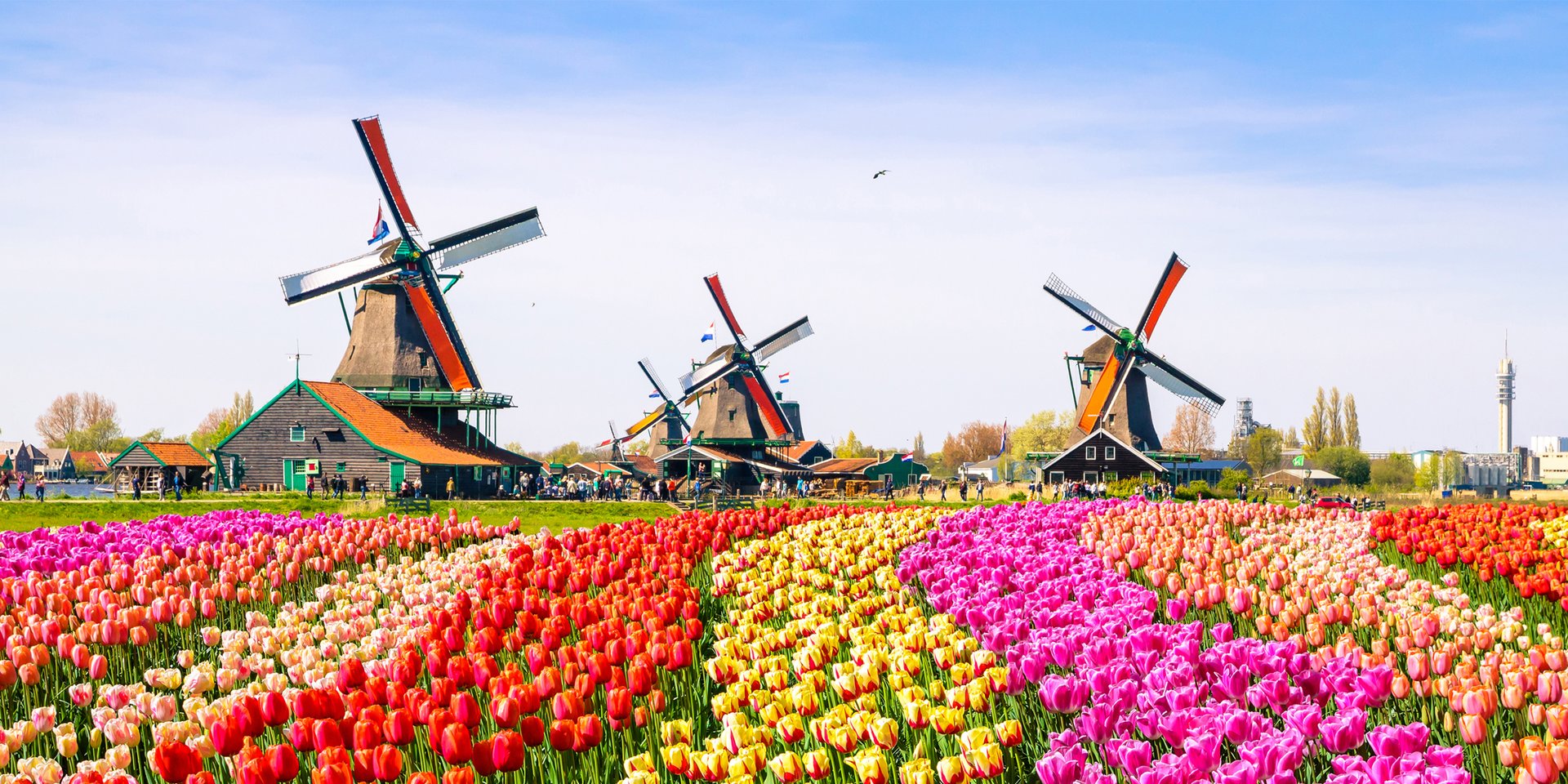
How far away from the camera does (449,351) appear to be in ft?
158

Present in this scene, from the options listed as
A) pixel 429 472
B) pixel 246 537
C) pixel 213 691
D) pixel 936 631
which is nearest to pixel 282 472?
pixel 429 472

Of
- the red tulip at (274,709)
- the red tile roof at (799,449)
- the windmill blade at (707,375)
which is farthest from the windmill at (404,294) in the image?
the red tulip at (274,709)

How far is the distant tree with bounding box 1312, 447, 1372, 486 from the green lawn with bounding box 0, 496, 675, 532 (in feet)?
230

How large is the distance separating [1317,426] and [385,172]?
89.5 m

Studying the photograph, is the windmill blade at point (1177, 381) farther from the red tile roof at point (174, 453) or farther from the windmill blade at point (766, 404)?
the red tile roof at point (174, 453)

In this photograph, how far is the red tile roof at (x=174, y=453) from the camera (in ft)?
161

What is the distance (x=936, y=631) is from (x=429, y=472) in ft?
133

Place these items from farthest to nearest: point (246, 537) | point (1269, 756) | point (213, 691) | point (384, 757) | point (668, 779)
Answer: point (246, 537) → point (213, 691) → point (668, 779) → point (384, 757) → point (1269, 756)

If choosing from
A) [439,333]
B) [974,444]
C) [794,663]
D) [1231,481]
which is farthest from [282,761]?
[974,444]

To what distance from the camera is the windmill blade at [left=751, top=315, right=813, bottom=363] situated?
218 feet

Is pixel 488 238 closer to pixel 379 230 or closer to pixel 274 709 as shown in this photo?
pixel 379 230

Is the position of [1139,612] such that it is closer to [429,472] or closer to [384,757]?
[384,757]

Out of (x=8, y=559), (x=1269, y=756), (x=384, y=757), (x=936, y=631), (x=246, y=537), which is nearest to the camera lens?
(x=1269, y=756)

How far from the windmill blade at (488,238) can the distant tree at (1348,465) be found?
65252mm
